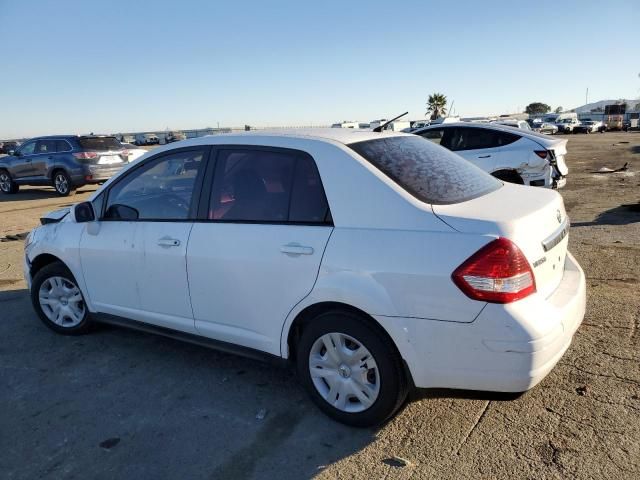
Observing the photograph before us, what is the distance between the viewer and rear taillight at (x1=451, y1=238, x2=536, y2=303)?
7.97 ft

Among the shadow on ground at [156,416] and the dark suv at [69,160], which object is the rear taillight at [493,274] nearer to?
the shadow on ground at [156,416]

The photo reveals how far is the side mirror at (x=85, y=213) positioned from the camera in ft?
13.2

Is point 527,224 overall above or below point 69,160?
above

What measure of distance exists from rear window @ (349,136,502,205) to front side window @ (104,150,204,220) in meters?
1.24

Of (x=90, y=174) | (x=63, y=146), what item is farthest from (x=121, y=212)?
(x=63, y=146)

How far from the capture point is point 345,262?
2.75 meters

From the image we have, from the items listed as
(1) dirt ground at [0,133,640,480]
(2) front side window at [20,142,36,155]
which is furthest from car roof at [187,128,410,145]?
(2) front side window at [20,142,36,155]

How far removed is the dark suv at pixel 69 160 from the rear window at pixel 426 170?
40.9 ft

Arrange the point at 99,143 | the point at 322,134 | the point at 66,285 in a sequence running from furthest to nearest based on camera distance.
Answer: the point at 99,143 < the point at 66,285 < the point at 322,134

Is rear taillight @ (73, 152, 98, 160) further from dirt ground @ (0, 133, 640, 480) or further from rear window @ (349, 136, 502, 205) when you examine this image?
rear window @ (349, 136, 502, 205)

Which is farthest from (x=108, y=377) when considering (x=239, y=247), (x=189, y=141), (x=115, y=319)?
(x=189, y=141)

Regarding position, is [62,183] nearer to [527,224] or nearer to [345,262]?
[345,262]

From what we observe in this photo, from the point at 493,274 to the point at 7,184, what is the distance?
700 inches

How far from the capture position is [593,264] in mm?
5691
